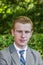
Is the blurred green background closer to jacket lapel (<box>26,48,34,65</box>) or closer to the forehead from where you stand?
jacket lapel (<box>26,48,34,65</box>)

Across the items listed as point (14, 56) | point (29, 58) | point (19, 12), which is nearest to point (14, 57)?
point (14, 56)

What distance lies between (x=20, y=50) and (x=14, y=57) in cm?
9

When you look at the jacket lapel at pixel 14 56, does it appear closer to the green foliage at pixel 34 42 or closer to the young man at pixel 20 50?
the young man at pixel 20 50

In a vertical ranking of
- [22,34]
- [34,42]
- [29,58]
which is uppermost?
[22,34]

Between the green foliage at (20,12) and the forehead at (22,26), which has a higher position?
the forehead at (22,26)

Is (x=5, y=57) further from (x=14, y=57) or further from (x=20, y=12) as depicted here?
(x=20, y=12)

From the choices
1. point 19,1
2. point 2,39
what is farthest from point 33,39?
point 19,1

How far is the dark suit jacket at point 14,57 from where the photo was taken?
2980mm

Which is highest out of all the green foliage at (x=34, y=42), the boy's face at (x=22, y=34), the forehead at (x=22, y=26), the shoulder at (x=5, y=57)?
the forehead at (x=22, y=26)

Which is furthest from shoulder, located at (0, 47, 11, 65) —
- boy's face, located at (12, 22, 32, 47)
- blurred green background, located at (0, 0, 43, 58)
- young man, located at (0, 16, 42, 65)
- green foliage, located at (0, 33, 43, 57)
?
blurred green background, located at (0, 0, 43, 58)

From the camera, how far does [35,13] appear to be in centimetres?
768

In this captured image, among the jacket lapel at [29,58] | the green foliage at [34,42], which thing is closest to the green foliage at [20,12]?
the green foliage at [34,42]

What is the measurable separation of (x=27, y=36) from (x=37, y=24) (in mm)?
4615

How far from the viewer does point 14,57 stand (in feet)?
9.94
